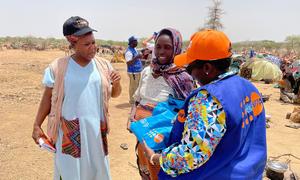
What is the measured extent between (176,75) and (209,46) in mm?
956

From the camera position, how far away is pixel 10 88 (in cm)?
1001

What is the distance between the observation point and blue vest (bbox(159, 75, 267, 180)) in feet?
4.38

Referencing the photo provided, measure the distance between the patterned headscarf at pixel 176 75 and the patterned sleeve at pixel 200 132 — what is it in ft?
2.93

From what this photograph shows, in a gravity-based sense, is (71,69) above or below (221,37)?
below

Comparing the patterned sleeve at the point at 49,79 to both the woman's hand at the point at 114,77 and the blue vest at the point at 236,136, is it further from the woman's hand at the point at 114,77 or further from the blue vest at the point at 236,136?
the blue vest at the point at 236,136

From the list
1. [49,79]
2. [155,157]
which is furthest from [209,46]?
[49,79]

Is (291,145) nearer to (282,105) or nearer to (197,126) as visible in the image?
(282,105)

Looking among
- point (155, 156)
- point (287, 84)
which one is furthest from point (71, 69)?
point (287, 84)

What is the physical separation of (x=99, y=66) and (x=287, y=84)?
8786 mm

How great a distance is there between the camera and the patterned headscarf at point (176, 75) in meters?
2.29

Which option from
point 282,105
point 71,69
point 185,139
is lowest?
point 282,105

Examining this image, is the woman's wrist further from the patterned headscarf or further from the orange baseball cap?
the patterned headscarf

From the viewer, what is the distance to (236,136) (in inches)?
53.9

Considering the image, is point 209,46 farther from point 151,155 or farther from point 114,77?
point 114,77
